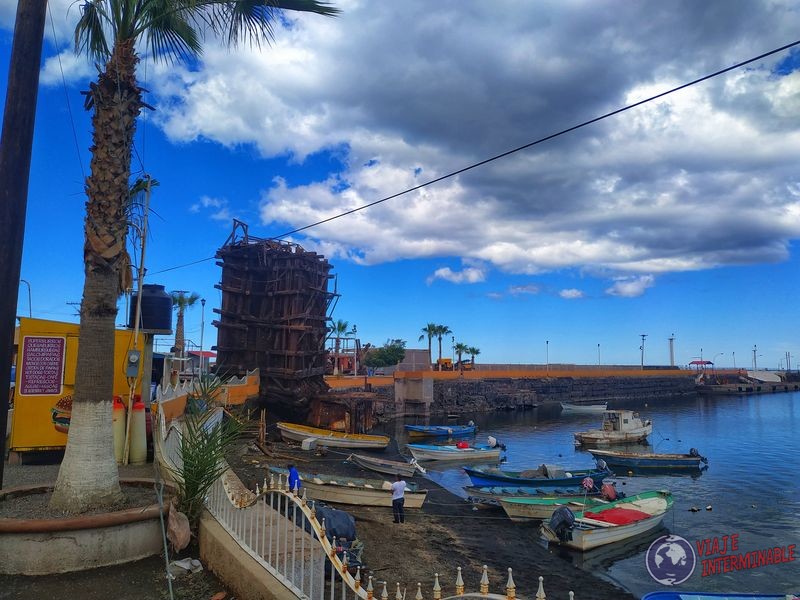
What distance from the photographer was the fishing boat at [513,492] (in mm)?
21400

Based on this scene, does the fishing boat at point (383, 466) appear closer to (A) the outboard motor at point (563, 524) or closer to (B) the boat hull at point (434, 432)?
(A) the outboard motor at point (563, 524)

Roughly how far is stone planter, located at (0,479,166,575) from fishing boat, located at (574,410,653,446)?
40.6 metres

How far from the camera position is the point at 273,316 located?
36.2 meters

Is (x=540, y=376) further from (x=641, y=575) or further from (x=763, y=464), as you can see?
(x=641, y=575)

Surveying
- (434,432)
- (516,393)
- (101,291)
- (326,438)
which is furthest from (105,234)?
(516,393)

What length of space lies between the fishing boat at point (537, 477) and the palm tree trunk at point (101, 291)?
19.0m

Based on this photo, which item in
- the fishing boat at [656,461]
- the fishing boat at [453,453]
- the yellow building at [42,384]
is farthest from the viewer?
the fishing boat at [453,453]

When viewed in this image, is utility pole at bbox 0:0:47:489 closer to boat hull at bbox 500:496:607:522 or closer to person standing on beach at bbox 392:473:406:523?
person standing on beach at bbox 392:473:406:523

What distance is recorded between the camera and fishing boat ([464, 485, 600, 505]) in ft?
70.2

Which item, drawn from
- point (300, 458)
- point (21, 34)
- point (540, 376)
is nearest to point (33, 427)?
point (21, 34)

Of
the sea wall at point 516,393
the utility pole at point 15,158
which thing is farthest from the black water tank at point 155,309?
the sea wall at point 516,393

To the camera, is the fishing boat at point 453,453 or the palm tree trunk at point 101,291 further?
the fishing boat at point 453,453

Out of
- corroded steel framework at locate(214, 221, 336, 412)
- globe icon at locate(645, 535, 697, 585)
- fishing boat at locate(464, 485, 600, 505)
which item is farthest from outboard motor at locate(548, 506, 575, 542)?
corroded steel framework at locate(214, 221, 336, 412)

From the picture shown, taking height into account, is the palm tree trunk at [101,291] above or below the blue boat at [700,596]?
above
